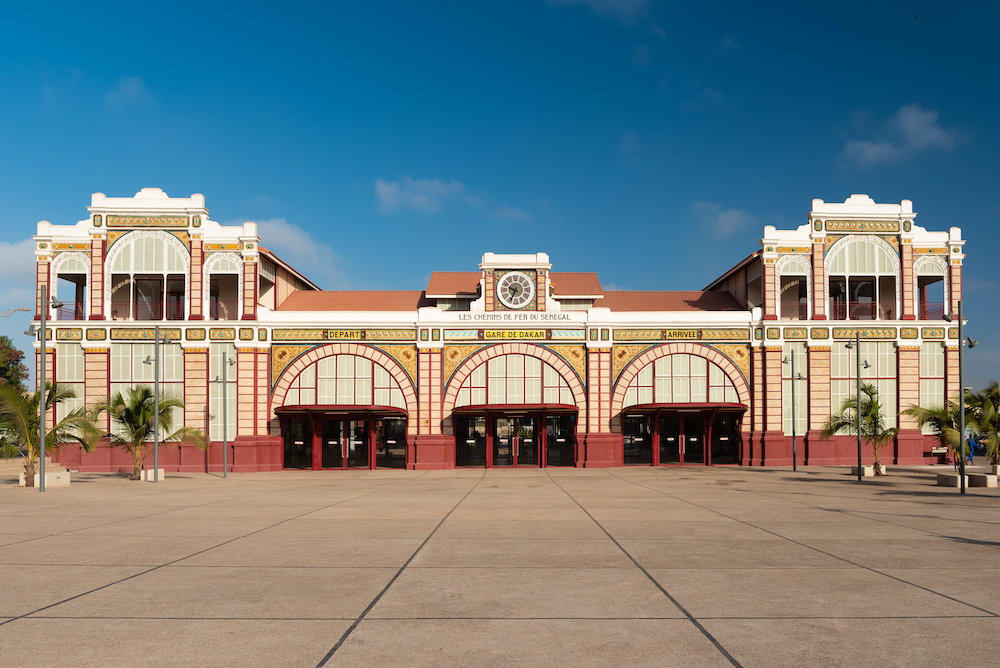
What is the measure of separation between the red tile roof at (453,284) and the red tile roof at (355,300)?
4.28ft

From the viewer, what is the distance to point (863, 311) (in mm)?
43844

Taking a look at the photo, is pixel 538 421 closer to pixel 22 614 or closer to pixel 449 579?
pixel 449 579

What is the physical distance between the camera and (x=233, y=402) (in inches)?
1617

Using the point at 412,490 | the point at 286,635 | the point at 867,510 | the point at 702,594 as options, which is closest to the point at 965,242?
the point at 867,510


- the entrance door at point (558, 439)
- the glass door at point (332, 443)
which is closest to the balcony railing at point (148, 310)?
the glass door at point (332, 443)

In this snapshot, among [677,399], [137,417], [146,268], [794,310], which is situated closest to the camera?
[137,417]

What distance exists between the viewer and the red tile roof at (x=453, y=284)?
149 ft

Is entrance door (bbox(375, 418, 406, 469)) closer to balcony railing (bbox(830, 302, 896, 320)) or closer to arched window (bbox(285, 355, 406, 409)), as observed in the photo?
arched window (bbox(285, 355, 406, 409))

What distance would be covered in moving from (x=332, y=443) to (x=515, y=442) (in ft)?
32.4

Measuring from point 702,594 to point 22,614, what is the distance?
789 centimetres

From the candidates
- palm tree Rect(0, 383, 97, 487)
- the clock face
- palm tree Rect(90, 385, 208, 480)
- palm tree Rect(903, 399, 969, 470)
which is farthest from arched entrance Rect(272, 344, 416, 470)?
palm tree Rect(903, 399, 969, 470)

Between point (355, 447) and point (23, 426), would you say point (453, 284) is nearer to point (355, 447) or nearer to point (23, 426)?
point (355, 447)

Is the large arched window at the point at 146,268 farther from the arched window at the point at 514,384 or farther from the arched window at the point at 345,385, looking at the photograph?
the arched window at the point at 514,384

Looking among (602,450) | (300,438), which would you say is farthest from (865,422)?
(300,438)
